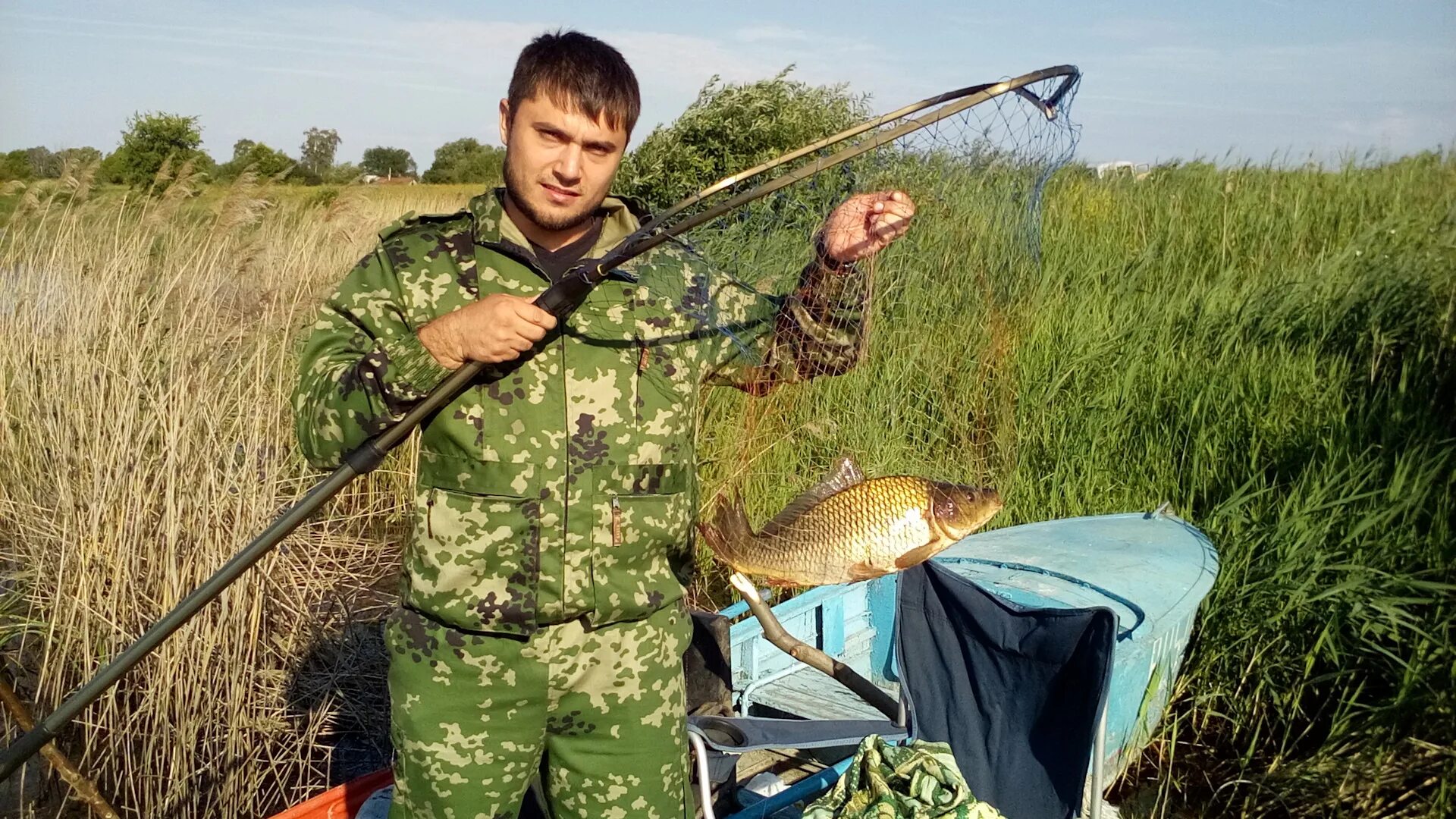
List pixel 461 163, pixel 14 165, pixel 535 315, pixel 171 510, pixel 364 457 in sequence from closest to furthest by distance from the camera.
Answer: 1. pixel 535 315
2. pixel 364 457
3. pixel 171 510
4. pixel 14 165
5. pixel 461 163

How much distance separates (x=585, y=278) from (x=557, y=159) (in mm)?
362

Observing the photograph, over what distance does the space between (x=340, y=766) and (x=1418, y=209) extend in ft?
22.4

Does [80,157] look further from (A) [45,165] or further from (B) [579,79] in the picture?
(B) [579,79]

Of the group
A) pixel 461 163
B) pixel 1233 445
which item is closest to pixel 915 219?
pixel 1233 445

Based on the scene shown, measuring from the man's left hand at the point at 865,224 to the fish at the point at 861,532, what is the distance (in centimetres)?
49

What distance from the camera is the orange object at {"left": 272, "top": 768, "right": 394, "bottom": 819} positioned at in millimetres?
2761

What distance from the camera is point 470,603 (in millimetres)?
2035

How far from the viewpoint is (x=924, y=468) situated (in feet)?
10.7

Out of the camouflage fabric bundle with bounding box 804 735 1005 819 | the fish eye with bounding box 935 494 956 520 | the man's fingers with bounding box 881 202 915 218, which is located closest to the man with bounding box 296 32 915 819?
the man's fingers with bounding box 881 202 915 218

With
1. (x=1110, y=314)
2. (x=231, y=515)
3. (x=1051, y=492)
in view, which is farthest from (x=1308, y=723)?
(x=231, y=515)

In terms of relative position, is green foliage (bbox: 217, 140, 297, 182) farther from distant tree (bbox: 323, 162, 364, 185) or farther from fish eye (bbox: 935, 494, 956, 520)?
fish eye (bbox: 935, 494, 956, 520)

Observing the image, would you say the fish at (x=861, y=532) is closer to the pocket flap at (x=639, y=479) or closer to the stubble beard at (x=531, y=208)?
the pocket flap at (x=639, y=479)

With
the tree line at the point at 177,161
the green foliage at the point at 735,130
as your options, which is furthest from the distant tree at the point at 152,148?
the green foliage at the point at 735,130

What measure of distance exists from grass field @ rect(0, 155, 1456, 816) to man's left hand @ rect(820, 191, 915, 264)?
0.19 meters
